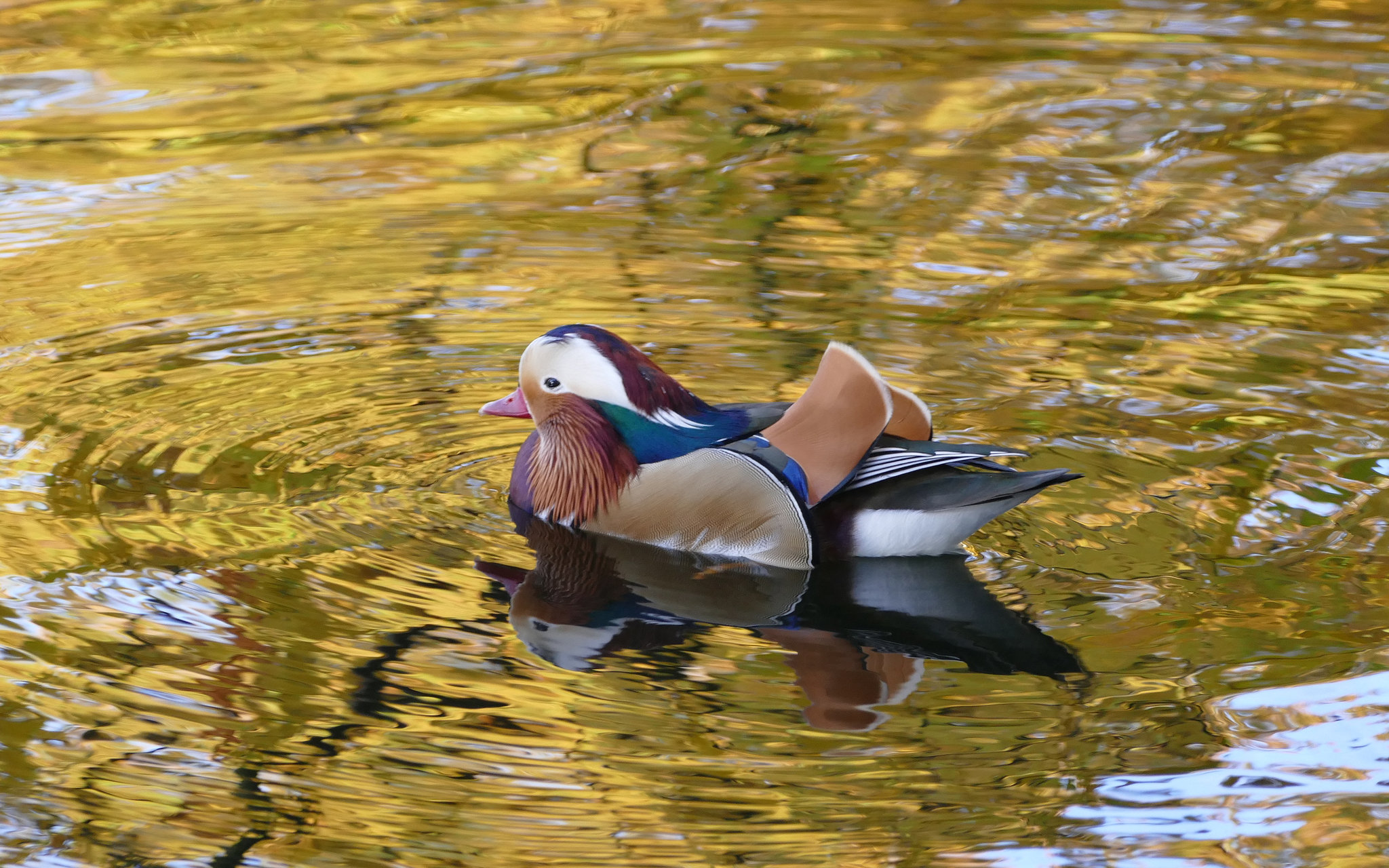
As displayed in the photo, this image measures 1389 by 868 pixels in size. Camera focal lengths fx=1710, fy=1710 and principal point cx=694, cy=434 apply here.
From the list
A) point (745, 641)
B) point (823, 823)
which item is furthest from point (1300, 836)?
point (745, 641)

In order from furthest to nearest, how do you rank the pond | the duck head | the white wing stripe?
1. the duck head
2. the white wing stripe
3. the pond

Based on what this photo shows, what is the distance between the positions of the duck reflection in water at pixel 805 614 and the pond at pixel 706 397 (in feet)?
0.06

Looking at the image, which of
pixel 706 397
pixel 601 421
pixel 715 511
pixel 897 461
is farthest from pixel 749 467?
pixel 706 397

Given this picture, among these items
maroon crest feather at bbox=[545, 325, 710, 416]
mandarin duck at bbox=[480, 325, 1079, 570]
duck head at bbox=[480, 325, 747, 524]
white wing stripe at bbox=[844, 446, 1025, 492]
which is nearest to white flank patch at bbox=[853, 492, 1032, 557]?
mandarin duck at bbox=[480, 325, 1079, 570]

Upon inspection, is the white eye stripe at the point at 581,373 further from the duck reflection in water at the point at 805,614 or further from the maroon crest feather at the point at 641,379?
the duck reflection in water at the point at 805,614

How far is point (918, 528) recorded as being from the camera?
16.0ft

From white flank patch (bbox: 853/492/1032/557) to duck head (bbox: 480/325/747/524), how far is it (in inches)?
19.1

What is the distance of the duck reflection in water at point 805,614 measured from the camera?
4301 mm

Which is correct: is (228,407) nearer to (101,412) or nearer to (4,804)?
(101,412)

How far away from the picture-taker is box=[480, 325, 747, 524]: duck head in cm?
510

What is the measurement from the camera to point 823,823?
357cm

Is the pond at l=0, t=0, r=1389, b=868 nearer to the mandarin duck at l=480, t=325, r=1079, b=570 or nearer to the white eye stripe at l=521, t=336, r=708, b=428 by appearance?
the mandarin duck at l=480, t=325, r=1079, b=570

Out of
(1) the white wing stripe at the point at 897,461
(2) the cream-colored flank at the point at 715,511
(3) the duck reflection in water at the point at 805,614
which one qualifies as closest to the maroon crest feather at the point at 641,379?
(2) the cream-colored flank at the point at 715,511

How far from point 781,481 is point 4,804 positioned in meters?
2.19
